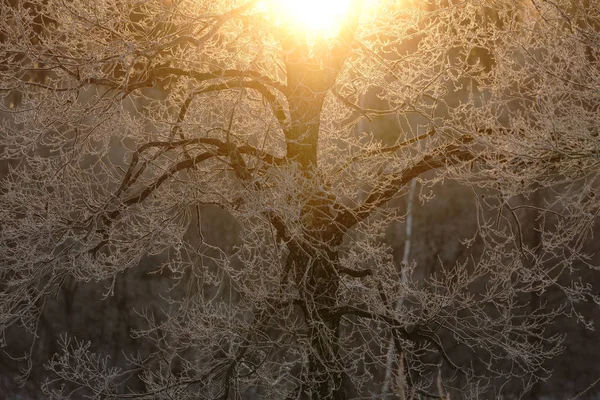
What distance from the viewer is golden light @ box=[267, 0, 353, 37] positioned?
8227 mm

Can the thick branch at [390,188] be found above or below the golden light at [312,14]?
below

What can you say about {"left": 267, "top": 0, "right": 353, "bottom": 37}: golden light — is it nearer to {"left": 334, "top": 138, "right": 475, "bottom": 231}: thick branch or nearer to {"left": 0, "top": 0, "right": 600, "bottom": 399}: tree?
{"left": 0, "top": 0, "right": 600, "bottom": 399}: tree

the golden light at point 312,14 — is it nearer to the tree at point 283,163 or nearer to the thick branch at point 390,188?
the tree at point 283,163

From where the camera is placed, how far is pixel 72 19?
27.8 ft

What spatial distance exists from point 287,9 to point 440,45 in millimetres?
1753

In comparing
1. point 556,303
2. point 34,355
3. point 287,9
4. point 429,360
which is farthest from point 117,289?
point 287,9

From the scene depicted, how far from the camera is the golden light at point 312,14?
8.23 metres

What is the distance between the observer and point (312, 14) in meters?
8.46

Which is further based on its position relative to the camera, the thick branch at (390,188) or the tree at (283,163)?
the thick branch at (390,188)

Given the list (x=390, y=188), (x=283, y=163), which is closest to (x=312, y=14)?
(x=283, y=163)

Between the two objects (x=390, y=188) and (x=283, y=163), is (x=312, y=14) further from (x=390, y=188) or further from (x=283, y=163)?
(x=390, y=188)

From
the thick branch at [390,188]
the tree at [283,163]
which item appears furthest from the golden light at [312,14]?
the thick branch at [390,188]

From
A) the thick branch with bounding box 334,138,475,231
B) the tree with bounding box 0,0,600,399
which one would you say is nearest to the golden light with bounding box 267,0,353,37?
the tree with bounding box 0,0,600,399

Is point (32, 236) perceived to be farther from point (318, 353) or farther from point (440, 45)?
point (440, 45)
